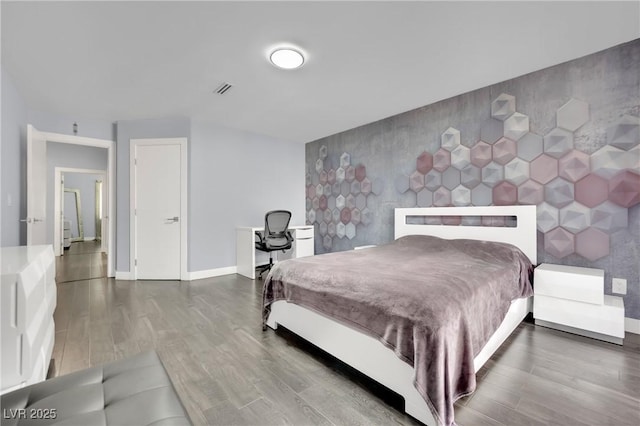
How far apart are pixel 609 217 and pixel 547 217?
1.32 ft

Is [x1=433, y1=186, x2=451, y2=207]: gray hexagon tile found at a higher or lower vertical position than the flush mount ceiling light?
lower

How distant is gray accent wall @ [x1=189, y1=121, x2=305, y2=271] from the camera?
4.05 meters

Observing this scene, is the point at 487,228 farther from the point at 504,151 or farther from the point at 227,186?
the point at 227,186

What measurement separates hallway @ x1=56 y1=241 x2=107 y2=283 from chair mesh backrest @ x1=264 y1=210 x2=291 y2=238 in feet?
8.78

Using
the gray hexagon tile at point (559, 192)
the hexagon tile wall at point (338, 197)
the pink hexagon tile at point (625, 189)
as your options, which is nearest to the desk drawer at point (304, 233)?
the hexagon tile wall at point (338, 197)

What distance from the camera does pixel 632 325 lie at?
2182mm

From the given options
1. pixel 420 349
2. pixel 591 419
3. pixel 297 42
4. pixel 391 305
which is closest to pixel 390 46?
pixel 297 42

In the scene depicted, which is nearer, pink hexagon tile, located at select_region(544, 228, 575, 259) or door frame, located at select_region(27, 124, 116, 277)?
pink hexagon tile, located at select_region(544, 228, 575, 259)

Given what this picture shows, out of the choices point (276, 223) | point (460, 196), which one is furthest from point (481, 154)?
point (276, 223)

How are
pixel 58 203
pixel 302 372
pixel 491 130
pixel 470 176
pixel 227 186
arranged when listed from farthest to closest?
pixel 58 203, pixel 227 186, pixel 470 176, pixel 491 130, pixel 302 372

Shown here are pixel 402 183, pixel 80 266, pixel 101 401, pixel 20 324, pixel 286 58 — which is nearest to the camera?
pixel 101 401

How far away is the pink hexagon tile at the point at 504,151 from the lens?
2.81 meters

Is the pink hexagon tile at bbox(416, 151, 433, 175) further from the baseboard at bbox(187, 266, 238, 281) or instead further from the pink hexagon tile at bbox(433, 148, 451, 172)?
the baseboard at bbox(187, 266, 238, 281)

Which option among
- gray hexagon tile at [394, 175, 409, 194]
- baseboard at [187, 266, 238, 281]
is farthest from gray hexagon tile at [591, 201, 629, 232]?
baseboard at [187, 266, 238, 281]
